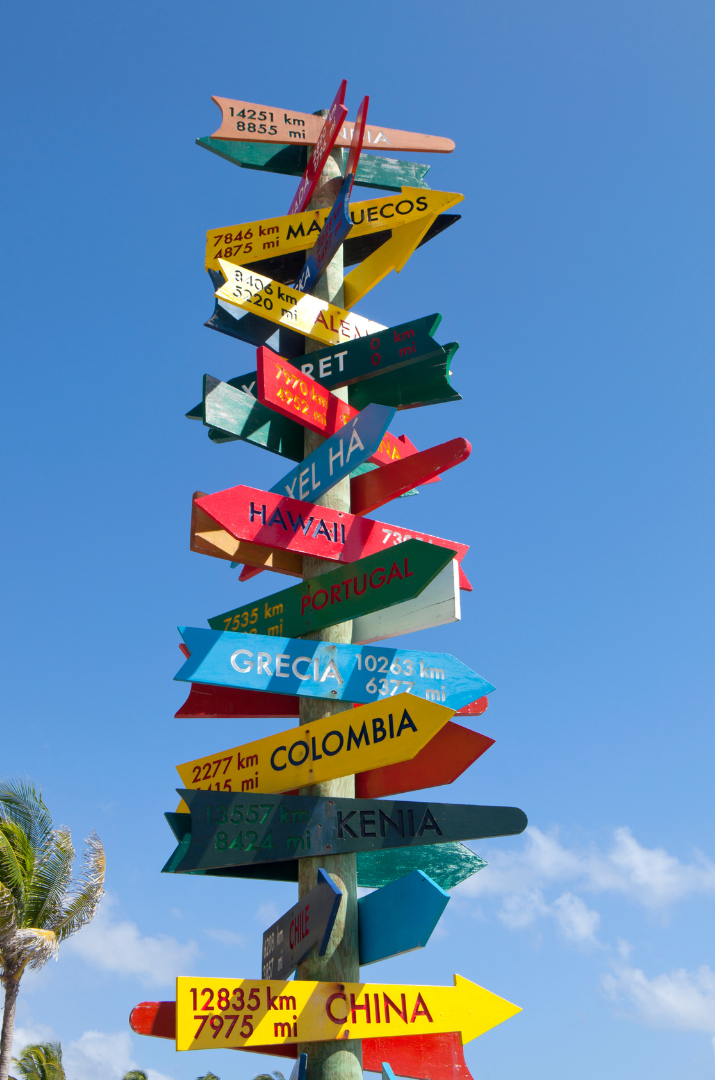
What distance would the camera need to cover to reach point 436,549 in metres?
4.99

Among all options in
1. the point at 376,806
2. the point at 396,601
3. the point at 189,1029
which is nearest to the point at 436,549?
the point at 396,601

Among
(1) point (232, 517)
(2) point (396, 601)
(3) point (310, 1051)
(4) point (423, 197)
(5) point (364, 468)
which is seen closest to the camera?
(3) point (310, 1051)

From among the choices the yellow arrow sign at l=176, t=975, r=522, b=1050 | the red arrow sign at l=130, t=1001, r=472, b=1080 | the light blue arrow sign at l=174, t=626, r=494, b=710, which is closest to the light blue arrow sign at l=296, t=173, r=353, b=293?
the light blue arrow sign at l=174, t=626, r=494, b=710

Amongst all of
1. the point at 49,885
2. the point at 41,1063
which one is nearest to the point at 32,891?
the point at 49,885

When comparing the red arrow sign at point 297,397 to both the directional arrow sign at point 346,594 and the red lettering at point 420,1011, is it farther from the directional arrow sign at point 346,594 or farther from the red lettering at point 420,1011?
the red lettering at point 420,1011

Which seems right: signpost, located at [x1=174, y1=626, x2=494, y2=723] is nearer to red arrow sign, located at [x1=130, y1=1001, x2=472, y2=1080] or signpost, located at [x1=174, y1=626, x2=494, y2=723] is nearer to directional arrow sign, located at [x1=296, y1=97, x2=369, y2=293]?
red arrow sign, located at [x1=130, y1=1001, x2=472, y2=1080]

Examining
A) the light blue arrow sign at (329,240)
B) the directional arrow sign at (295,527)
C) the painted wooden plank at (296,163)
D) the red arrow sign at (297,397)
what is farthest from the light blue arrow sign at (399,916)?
the painted wooden plank at (296,163)

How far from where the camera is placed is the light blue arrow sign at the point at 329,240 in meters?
6.38

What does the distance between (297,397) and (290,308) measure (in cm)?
105

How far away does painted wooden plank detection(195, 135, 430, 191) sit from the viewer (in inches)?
324

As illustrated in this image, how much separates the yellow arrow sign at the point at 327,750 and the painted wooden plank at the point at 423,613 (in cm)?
87

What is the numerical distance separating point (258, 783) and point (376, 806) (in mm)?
728

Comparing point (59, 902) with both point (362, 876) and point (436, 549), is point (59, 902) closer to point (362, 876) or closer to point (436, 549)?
point (362, 876)

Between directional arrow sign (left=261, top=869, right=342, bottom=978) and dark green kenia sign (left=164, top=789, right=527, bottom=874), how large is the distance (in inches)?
13.1
